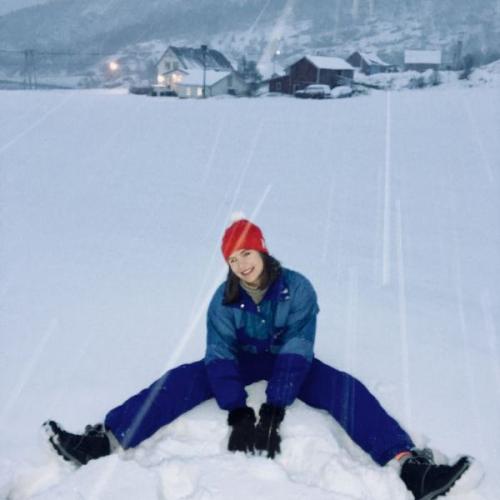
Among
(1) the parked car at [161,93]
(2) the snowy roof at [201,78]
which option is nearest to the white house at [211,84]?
(2) the snowy roof at [201,78]

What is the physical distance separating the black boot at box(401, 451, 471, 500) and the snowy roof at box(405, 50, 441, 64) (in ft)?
193

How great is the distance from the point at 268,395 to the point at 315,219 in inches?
196

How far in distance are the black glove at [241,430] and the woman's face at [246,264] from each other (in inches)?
27.7

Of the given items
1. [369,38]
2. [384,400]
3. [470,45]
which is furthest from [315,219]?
[369,38]

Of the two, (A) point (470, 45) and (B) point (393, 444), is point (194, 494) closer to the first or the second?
(B) point (393, 444)

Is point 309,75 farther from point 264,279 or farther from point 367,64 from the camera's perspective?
point 264,279

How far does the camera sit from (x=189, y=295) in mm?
4898

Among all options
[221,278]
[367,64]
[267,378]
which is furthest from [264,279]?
[367,64]

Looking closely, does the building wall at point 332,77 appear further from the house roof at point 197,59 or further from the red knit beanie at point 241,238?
the red knit beanie at point 241,238

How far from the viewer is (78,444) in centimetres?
264

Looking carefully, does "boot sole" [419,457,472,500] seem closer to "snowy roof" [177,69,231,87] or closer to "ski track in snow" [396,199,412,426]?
"ski track in snow" [396,199,412,426]

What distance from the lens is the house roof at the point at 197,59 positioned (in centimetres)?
5344

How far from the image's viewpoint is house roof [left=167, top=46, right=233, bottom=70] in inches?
2104

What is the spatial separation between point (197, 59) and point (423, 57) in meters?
24.0
